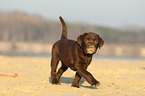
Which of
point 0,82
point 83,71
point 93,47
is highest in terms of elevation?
point 93,47

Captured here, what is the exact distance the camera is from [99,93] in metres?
5.89

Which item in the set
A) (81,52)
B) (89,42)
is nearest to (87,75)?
(81,52)

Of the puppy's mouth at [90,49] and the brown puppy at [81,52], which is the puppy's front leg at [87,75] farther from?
the puppy's mouth at [90,49]

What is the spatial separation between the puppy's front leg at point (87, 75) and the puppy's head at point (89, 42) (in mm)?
426

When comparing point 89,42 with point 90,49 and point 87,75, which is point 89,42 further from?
point 87,75

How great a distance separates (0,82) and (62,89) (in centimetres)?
176

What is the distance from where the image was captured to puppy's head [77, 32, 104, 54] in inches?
227

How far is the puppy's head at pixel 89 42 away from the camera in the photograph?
18.9 ft

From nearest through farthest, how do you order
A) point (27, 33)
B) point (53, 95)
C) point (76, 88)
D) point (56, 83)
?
1. point (53, 95)
2. point (76, 88)
3. point (56, 83)
4. point (27, 33)

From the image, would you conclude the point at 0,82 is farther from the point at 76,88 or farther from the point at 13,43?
the point at 13,43

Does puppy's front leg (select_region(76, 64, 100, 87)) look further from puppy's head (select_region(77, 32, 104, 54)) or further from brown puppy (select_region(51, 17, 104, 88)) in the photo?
puppy's head (select_region(77, 32, 104, 54))

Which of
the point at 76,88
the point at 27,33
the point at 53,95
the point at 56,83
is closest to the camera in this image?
the point at 53,95

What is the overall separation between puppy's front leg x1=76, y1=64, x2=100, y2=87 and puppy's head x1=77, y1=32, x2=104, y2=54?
426 millimetres

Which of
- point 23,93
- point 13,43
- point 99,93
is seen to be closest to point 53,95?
point 23,93
